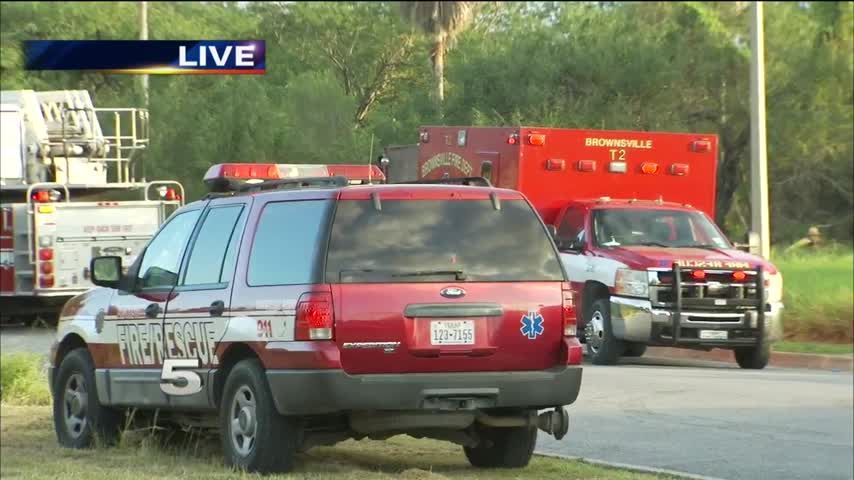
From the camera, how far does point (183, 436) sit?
1235cm

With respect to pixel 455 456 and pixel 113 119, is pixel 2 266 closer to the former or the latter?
pixel 113 119

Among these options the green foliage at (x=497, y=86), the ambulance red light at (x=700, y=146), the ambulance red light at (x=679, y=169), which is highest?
the green foliage at (x=497, y=86)

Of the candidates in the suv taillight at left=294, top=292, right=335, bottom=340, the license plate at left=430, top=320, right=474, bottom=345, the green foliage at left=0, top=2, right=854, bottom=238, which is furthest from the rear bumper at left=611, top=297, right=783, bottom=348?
the suv taillight at left=294, top=292, right=335, bottom=340

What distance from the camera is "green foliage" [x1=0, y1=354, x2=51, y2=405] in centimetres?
1462

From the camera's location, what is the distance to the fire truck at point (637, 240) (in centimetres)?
1836

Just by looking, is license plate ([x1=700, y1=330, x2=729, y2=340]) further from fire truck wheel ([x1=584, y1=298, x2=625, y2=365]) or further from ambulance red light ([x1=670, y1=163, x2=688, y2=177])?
ambulance red light ([x1=670, y1=163, x2=688, y2=177])

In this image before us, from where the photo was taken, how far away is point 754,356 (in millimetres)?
19406

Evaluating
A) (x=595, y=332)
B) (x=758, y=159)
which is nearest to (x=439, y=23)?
(x=758, y=159)

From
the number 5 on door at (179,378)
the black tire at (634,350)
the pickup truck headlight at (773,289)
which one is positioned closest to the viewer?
the number 5 on door at (179,378)

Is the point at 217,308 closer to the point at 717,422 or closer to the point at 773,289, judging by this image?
the point at 717,422

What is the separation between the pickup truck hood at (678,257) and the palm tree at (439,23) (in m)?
3.24

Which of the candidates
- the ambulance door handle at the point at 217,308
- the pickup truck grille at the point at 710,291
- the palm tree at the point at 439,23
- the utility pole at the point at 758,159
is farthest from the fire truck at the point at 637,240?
the ambulance door handle at the point at 217,308

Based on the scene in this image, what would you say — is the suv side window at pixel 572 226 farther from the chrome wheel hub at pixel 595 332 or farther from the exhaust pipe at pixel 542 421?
the exhaust pipe at pixel 542 421

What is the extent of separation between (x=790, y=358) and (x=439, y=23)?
278 inches
